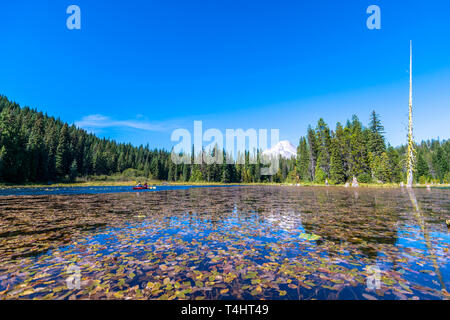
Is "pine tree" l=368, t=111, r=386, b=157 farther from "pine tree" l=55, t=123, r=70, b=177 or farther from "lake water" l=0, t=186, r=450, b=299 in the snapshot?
"pine tree" l=55, t=123, r=70, b=177

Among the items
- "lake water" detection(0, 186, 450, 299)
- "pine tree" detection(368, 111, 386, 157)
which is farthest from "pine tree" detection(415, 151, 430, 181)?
"lake water" detection(0, 186, 450, 299)

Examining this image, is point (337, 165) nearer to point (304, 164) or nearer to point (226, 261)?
point (304, 164)

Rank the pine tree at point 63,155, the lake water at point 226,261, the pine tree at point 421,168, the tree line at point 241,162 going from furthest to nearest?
the pine tree at point 63,155 → the pine tree at point 421,168 → the tree line at point 241,162 → the lake water at point 226,261

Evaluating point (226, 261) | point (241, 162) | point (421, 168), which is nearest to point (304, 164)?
point (241, 162)

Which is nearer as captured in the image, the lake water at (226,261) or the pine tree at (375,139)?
the lake water at (226,261)

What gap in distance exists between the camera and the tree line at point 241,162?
59625 millimetres

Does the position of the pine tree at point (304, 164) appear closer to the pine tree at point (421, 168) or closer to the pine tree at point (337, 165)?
the pine tree at point (337, 165)

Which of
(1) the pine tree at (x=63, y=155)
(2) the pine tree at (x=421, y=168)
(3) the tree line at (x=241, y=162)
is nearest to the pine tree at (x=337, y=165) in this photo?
(3) the tree line at (x=241, y=162)

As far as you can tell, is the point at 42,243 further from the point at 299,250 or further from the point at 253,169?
the point at 253,169

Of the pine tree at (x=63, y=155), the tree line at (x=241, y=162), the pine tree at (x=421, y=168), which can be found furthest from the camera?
the pine tree at (x=63, y=155)

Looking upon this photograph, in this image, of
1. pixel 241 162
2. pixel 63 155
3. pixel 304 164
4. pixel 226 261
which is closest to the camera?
pixel 226 261

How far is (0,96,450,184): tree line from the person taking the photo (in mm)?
59625

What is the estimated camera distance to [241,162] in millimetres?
123938
